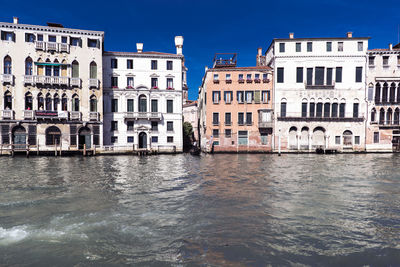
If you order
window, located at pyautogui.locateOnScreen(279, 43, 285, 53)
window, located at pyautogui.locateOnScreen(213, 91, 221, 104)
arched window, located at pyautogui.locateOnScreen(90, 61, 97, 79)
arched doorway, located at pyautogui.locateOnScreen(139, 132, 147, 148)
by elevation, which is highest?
window, located at pyautogui.locateOnScreen(279, 43, 285, 53)

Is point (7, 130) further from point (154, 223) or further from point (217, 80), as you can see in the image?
point (154, 223)

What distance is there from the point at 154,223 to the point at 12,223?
13.5 ft

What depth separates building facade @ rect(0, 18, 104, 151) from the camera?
26.8m

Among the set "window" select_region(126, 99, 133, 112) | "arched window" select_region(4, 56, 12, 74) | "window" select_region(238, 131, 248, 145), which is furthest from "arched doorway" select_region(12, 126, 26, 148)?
"window" select_region(238, 131, 248, 145)

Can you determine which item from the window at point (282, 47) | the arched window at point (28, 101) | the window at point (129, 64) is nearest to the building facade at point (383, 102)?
the window at point (282, 47)

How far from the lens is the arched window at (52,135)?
2794 centimetres

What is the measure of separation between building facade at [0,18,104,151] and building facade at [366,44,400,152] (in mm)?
34098

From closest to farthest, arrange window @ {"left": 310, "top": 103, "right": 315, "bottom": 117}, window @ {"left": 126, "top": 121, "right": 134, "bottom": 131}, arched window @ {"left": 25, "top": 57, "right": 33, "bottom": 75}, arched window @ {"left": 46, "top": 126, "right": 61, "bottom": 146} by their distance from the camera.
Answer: arched window @ {"left": 25, "top": 57, "right": 33, "bottom": 75} → arched window @ {"left": 46, "top": 126, "right": 61, "bottom": 146} → window @ {"left": 126, "top": 121, "right": 134, "bottom": 131} → window @ {"left": 310, "top": 103, "right": 315, "bottom": 117}

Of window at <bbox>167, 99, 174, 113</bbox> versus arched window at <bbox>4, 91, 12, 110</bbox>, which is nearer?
arched window at <bbox>4, 91, 12, 110</bbox>

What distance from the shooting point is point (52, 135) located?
28094 millimetres

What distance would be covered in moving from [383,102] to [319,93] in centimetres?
838

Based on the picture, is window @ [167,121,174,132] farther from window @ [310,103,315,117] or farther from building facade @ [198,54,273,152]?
window @ [310,103,315,117]

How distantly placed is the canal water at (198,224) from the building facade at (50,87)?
16847 millimetres

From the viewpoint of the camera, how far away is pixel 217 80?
3209cm
